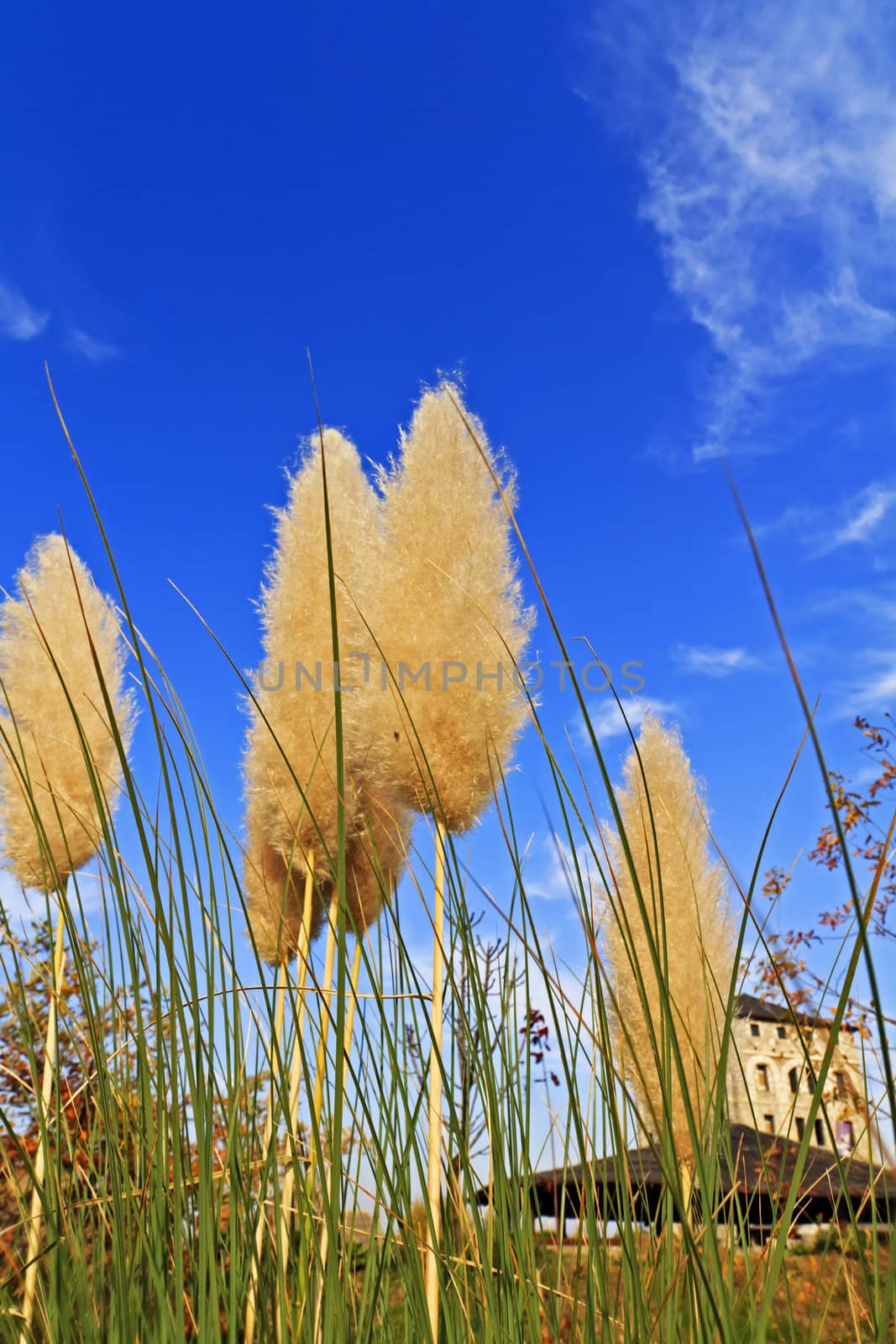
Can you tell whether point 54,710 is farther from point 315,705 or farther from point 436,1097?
point 436,1097

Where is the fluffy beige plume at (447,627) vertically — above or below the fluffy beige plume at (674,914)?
above

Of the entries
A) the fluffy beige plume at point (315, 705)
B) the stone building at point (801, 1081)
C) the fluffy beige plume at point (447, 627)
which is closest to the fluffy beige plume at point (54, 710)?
the fluffy beige plume at point (315, 705)

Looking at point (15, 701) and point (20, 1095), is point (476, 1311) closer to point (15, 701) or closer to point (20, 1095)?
point (15, 701)

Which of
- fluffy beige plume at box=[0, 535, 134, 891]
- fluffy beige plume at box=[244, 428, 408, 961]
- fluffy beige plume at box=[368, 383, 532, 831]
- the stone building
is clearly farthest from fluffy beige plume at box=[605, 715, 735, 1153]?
fluffy beige plume at box=[0, 535, 134, 891]

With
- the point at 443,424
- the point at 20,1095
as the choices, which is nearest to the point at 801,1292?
the point at 20,1095

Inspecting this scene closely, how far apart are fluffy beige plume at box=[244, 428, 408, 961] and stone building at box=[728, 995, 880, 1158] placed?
1335mm

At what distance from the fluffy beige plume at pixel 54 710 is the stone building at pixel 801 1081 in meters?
2.54

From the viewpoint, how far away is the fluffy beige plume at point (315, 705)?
329cm

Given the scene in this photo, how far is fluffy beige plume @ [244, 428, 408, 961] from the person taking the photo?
10.8 ft

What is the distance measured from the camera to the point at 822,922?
8305mm

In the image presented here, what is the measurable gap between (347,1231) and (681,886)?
Answer: 5.05ft

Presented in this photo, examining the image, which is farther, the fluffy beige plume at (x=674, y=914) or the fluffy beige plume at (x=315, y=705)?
the fluffy beige plume at (x=315, y=705)

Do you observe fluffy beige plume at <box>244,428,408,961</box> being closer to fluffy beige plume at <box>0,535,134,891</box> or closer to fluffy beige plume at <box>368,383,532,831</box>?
fluffy beige plume at <box>368,383,532,831</box>

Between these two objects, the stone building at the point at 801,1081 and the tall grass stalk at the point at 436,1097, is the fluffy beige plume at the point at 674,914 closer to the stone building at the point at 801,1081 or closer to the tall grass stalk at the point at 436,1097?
the stone building at the point at 801,1081
